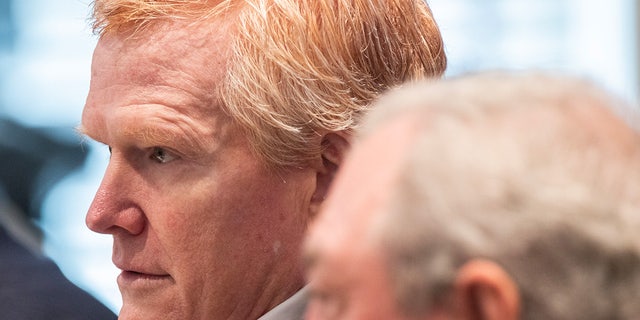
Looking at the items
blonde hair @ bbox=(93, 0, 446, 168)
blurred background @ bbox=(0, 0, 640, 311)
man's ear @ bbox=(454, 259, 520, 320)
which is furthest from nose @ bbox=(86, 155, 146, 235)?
blurred background @ bbox=(0, 0, 640, 311)

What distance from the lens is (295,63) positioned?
1620mm

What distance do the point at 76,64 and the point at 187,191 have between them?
2.56 meters

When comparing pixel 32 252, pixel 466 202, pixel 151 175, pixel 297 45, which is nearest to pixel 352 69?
pixel 297 45

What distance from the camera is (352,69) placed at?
1.66 metres

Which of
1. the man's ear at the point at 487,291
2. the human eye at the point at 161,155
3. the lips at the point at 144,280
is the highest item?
the man's ear at the point at 487,291

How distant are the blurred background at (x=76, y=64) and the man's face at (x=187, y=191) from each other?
2.10 m

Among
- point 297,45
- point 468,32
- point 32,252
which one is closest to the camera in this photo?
point 297,45

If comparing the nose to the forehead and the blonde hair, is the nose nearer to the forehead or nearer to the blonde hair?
the forehead

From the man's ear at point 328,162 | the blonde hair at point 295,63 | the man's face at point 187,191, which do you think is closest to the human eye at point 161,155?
the man's face at point 187,191

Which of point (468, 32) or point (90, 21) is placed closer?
point (90, 21)

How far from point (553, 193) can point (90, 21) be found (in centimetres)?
107

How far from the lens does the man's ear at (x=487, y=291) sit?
0.88 meters

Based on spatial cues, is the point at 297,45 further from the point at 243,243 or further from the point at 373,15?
the point at 243,243

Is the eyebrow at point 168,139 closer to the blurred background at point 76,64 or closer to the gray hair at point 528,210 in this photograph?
the gray hair at point 528,210
